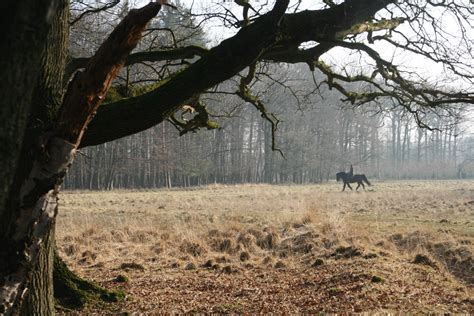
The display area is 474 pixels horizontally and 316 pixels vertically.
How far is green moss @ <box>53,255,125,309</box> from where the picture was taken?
656 centimetres

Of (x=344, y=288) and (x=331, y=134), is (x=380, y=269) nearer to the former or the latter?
(x=344, y=288)

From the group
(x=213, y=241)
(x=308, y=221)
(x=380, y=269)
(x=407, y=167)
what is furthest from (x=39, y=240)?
(x=407, y=167)

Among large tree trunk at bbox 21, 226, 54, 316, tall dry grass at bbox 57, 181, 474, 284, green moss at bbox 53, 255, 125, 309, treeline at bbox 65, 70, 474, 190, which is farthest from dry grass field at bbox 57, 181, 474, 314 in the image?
treeline at bbox 65, 70, 474, 190

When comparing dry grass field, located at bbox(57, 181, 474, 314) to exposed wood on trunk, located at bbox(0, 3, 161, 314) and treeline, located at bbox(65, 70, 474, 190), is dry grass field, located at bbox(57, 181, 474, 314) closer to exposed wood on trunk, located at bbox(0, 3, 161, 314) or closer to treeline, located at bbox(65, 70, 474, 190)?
exposed wood on trunk, located at bbox(0, 3, 161, 314)

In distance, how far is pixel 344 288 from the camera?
721cm

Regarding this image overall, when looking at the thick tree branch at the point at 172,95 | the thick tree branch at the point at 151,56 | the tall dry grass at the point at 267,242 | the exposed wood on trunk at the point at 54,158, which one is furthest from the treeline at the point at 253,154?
the exposed wood on trunk at the point at 54,158

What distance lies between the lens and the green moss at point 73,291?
6.56 m

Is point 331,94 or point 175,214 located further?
point 331,94

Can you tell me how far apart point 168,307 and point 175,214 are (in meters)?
10.7

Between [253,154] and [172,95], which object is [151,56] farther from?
[253,154]

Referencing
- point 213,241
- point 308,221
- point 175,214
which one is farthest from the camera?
point 175,214

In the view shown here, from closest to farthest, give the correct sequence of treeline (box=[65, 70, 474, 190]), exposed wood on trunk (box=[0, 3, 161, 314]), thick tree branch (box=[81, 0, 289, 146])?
exposed wood on trunk (box=[0, 3, 161, 314])
thick tree branch (box=[81, 0, 289, 146])
treeline (box=[65, 70, 474, 190])

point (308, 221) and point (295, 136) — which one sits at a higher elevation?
point (295, 136)

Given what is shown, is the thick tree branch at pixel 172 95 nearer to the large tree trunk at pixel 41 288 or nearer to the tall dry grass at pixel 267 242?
the large tree trunk at pixel 41 288
